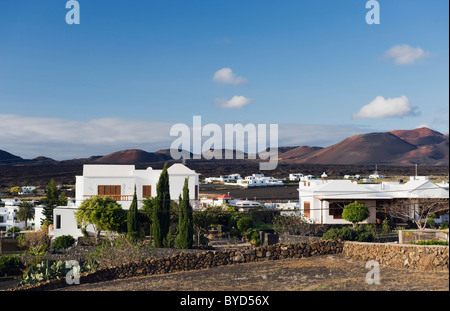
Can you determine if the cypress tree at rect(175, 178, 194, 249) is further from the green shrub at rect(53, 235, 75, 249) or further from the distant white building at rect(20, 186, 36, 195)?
the distant white building at rect(20, 186, 36, 195)

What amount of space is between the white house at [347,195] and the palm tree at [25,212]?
3556cm

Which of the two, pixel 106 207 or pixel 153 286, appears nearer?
pixel 153 286

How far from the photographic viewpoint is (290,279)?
16.5 m

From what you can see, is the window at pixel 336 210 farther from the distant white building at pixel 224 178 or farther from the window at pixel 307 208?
the distant white building at pixel 224 178

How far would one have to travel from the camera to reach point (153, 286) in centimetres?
1681

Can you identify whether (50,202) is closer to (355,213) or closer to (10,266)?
(10,266)

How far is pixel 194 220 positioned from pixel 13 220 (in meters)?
36.3

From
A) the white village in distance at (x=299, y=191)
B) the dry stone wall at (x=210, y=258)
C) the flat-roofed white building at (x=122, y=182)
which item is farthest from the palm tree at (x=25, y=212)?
the dry stone wall at (x=210, y=258)

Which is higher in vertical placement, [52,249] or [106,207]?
[106,207]

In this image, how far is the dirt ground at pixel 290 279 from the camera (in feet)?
47.9

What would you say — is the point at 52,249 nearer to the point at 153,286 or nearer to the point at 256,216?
the point at 256,216

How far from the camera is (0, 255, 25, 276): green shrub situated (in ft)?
87.2
